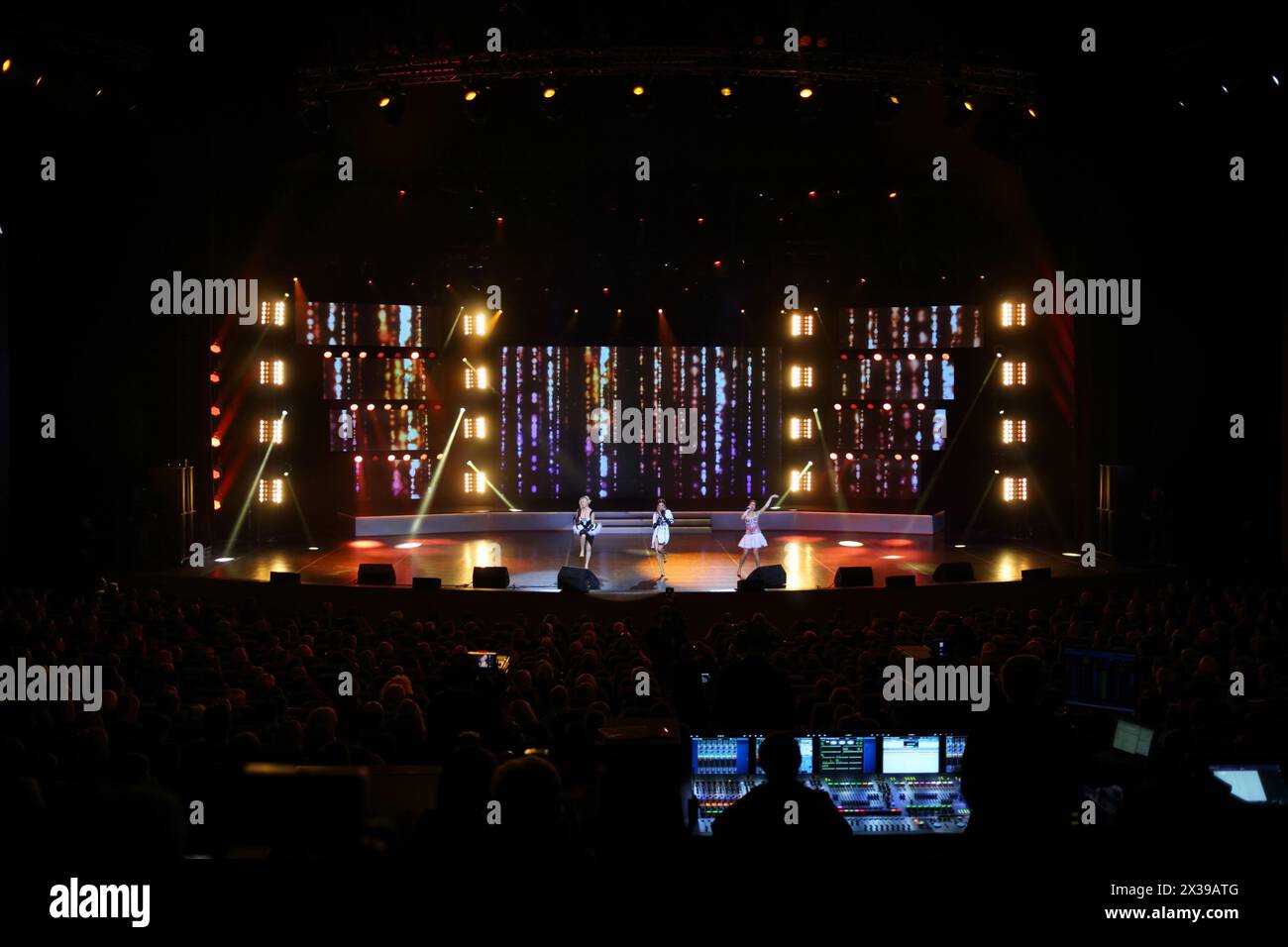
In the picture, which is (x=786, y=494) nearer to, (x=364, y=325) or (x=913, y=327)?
(x=913, y=327)

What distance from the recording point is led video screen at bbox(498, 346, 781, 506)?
27047mm

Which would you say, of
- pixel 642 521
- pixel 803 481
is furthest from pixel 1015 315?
pixel 642 521

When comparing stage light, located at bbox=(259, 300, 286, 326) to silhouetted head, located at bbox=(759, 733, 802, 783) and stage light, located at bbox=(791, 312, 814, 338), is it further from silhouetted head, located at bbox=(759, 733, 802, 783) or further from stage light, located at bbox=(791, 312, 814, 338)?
silhouetted head, located at bbox=(759, 733, 802, 783)

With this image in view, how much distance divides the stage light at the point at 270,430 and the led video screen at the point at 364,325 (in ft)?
5.97

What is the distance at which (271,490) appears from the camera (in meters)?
22.8

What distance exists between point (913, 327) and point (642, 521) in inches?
289

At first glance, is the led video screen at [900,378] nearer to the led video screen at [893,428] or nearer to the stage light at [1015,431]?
the led video screen at [893,428]

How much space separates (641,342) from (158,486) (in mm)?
11164

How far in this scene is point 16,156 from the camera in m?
16.6

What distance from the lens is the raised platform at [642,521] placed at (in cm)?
2505

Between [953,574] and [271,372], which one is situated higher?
[271,372]

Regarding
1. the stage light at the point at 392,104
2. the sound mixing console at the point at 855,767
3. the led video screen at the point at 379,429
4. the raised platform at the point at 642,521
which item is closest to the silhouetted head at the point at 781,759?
the sound mixing console at the point at 855,767

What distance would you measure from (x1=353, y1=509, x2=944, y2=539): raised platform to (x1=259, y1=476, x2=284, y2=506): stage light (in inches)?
112

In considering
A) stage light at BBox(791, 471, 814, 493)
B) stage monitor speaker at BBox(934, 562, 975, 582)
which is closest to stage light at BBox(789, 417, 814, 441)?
stage light at BBox(791, 471, 814, 493)
